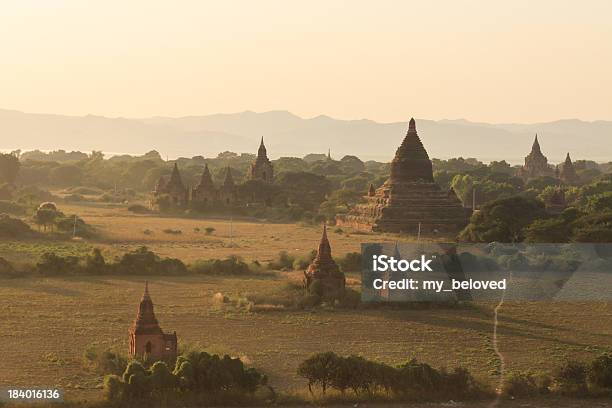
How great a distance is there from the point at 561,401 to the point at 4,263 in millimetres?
25263

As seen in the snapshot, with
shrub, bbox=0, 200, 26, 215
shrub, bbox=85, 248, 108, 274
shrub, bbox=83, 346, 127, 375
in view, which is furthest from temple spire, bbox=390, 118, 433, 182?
shrub, bbox=83, 346, 127, 375

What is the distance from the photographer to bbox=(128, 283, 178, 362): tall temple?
23906mm

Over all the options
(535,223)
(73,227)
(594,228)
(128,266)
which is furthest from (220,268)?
(594,228)

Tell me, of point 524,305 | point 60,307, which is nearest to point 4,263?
point 60,307

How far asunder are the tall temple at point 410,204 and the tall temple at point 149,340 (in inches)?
1392

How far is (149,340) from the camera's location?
24047 mm

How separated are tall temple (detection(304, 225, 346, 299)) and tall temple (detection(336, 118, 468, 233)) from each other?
2407 centimetres

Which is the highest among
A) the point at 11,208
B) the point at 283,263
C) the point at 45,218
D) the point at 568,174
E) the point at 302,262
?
the point at 568,174

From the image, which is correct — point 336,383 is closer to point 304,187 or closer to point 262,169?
point 304,187

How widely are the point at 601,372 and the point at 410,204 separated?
38.1m

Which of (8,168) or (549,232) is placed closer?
(549,232)

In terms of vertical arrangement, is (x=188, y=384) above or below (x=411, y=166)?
below

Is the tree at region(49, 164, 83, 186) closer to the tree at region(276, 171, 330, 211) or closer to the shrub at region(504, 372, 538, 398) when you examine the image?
the tree at region(276, 171, 330, 211)

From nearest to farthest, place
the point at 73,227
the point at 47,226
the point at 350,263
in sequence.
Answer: the point at 350,263 → the point at 73,227 → the point at 47,226
